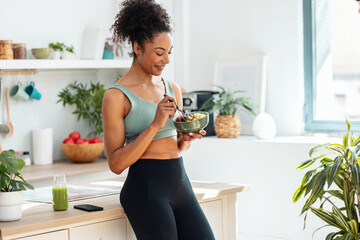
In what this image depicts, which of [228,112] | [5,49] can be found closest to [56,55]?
[5,49]

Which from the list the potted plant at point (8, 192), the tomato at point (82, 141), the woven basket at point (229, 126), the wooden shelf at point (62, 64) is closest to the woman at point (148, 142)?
the potted plant at point (8, 192)

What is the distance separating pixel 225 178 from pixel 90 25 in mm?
1683

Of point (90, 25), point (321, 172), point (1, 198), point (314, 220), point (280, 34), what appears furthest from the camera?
point (90, 25)

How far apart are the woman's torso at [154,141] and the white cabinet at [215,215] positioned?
49 cm

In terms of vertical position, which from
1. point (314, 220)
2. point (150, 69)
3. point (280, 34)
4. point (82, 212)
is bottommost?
point (314, 220)

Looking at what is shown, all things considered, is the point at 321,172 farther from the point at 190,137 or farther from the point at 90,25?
the point at 90,25

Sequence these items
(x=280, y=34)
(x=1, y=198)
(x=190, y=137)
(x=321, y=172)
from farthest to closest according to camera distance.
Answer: (x=280, y=34) → (x=321, y=172) → (x=190, y=137) → (x=1, y=198)

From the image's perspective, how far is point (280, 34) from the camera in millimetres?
4457

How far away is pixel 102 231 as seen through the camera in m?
2.42

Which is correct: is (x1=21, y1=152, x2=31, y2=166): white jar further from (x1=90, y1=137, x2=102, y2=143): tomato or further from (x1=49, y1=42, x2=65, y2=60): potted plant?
(x1=49, y1=42, x2=65, y2=60): potted plant

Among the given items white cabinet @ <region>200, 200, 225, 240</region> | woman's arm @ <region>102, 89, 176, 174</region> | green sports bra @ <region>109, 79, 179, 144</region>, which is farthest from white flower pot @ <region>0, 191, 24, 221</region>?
white cabinet @ <region>200, 200, 225, 240</region>

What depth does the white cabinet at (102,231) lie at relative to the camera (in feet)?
7.63

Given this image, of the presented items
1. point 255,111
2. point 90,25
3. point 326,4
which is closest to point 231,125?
point 255,111

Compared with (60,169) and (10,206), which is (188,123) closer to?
(10,206)
